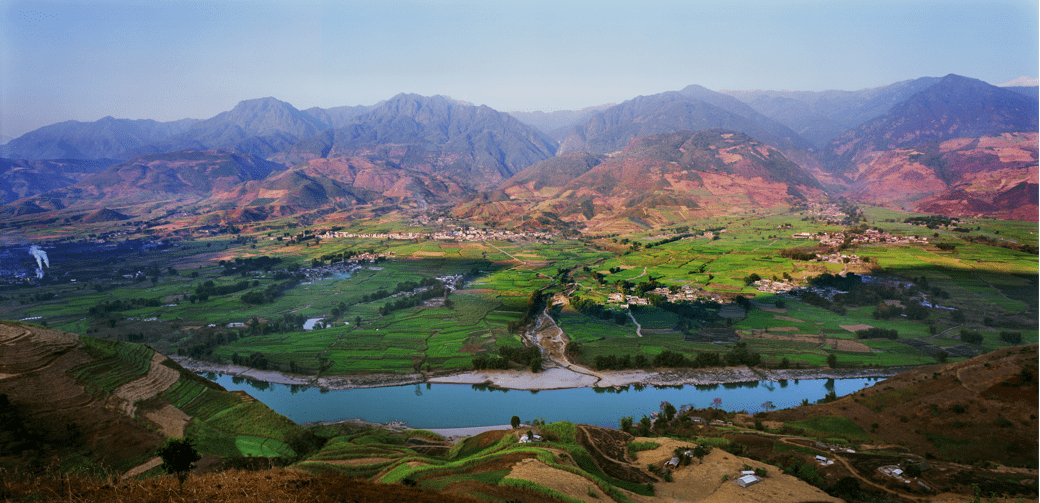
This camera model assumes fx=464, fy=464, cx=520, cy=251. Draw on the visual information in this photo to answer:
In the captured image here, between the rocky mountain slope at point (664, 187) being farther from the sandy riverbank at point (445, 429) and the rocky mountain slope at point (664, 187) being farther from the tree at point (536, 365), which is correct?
the sandy riverbank at point (445, 429)

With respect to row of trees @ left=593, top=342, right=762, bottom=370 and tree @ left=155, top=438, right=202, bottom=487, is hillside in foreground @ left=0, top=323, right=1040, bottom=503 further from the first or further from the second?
row of trees @ left=593, top=342, right=762, bottom=370

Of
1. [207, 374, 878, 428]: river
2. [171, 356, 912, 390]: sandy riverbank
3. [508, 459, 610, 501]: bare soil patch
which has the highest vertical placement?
[508, 459, 610, 501]: bare soil patch

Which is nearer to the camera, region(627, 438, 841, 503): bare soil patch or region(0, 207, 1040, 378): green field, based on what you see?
region(627, 438, 841, 503): bare soil patch

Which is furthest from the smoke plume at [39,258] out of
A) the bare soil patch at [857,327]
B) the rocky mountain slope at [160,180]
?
the bare soil patch at [857,327]

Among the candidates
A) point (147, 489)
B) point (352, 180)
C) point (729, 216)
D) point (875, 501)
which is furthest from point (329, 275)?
point (352, 180)

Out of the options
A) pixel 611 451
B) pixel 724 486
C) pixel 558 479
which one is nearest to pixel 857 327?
pixel 611 451

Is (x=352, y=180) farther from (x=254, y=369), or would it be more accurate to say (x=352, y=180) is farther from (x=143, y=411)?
(x=143, y=411)

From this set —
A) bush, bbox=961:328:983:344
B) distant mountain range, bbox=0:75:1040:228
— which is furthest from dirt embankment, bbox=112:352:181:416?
distant mountain range, bbox=0:75:1040:228
